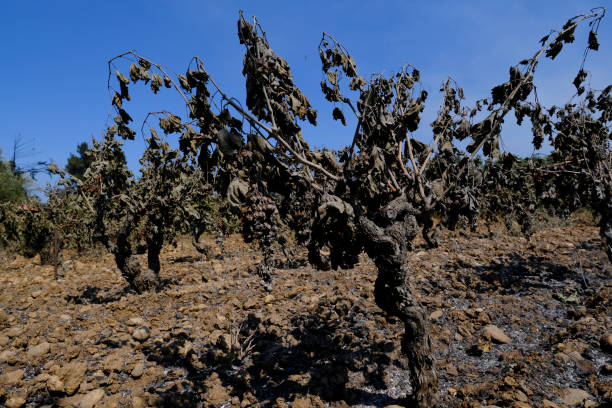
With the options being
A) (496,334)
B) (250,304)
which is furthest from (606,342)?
(250,304)

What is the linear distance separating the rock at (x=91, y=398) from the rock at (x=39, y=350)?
4.10ft

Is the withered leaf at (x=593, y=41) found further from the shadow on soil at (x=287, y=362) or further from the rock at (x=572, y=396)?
the shadow on soil at (x=287, y=362)

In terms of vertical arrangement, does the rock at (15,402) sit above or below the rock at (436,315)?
below

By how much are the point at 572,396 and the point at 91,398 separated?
420cm

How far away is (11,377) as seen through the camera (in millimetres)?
3518

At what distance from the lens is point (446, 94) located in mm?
3916

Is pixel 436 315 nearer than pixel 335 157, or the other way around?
pixel 335 157

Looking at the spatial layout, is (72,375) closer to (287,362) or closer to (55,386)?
(55,386)

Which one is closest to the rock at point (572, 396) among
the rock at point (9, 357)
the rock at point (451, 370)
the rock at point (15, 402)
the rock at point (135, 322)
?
the rock at point (451, 370)

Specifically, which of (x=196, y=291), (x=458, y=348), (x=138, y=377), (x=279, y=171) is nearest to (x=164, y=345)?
(x=138, y=377)

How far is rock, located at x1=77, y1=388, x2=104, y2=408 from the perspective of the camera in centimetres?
312

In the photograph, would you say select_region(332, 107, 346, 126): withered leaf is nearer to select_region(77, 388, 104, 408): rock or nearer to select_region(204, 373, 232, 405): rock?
select_region(204, 373, 232, 405): rock

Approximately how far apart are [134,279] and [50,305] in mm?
1402

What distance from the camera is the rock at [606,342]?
351 cm
